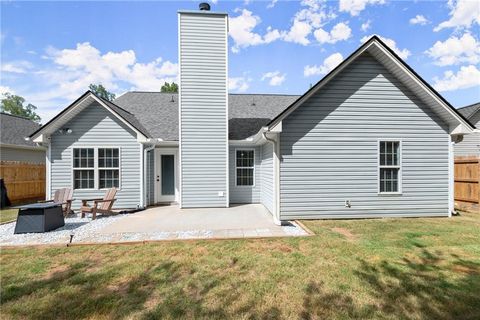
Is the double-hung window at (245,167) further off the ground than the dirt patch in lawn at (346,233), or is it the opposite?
the double-hung window at (245,167)

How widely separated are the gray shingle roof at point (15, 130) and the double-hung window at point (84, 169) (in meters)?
7.11

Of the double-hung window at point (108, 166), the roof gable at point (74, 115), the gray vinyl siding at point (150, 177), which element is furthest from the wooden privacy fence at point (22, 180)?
the gray vinyl siding at point (150, 177)

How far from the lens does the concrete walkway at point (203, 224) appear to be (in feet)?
20.7

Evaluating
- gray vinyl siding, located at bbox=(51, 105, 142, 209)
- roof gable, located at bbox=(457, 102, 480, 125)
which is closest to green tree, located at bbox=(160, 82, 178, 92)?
gray vinyl siding, located at bbox=(51, 105, 142, 209)

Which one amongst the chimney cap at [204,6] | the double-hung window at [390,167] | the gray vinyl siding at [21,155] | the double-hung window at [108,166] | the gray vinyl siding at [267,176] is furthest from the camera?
the gray vinyl siding at [21,155]

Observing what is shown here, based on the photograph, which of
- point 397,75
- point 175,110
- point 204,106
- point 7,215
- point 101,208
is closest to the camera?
point 397,75

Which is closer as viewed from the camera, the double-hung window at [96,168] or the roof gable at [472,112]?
the double-hung window at [96,168]

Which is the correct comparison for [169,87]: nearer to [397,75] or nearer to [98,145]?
[98,145]

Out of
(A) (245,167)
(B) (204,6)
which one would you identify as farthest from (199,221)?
(B) (204,6)

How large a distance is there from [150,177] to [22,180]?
7.46 m

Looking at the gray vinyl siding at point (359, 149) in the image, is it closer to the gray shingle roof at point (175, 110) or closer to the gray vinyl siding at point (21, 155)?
the gray shingle roof at point (175, 110)

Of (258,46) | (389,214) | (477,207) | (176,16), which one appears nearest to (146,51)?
(176,16)

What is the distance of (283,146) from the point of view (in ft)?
25.1

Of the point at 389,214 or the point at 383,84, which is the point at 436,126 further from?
the point at 389,214
